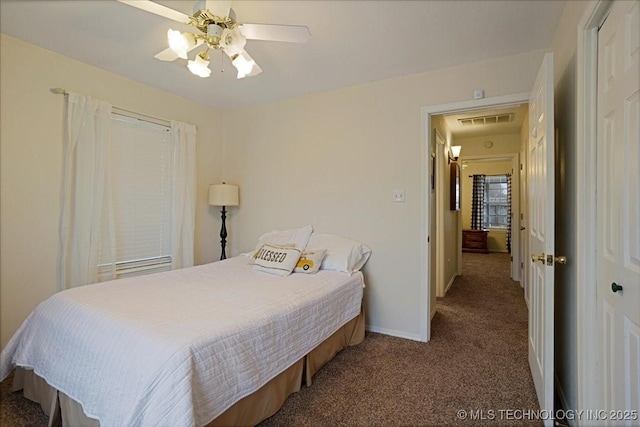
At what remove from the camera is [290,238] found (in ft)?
10.4

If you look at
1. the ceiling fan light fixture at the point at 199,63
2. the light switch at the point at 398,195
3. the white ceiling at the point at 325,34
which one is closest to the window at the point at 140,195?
the white ceiling at the point at 325,34

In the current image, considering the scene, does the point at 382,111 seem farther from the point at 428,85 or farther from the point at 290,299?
the point at 290,299

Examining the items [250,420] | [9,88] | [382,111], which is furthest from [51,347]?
[382,111]

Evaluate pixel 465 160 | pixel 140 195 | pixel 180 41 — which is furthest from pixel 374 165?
pixel 465 160

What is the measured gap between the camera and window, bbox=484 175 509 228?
797 cm

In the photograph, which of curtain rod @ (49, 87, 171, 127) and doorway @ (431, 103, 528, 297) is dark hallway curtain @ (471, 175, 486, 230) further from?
curtain rod @ (49, 87, 171, 127)

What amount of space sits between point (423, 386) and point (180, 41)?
2.54 m

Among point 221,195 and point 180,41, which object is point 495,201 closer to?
point 221,195

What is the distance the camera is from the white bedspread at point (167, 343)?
3.95 feet

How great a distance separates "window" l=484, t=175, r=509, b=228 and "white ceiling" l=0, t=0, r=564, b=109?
21.3 ft

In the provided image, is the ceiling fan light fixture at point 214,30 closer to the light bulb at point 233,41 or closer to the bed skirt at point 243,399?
the light bulb at point 233,41

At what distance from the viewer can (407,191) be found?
2.79 metres

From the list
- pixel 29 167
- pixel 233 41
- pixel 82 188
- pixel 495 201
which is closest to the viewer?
pixel 233 41

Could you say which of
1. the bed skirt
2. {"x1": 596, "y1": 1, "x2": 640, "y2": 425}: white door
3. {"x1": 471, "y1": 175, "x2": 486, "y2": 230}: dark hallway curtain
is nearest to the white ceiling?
{"x1": 596, "y1": 1, "x2": 640, "y2": 425}: white door
